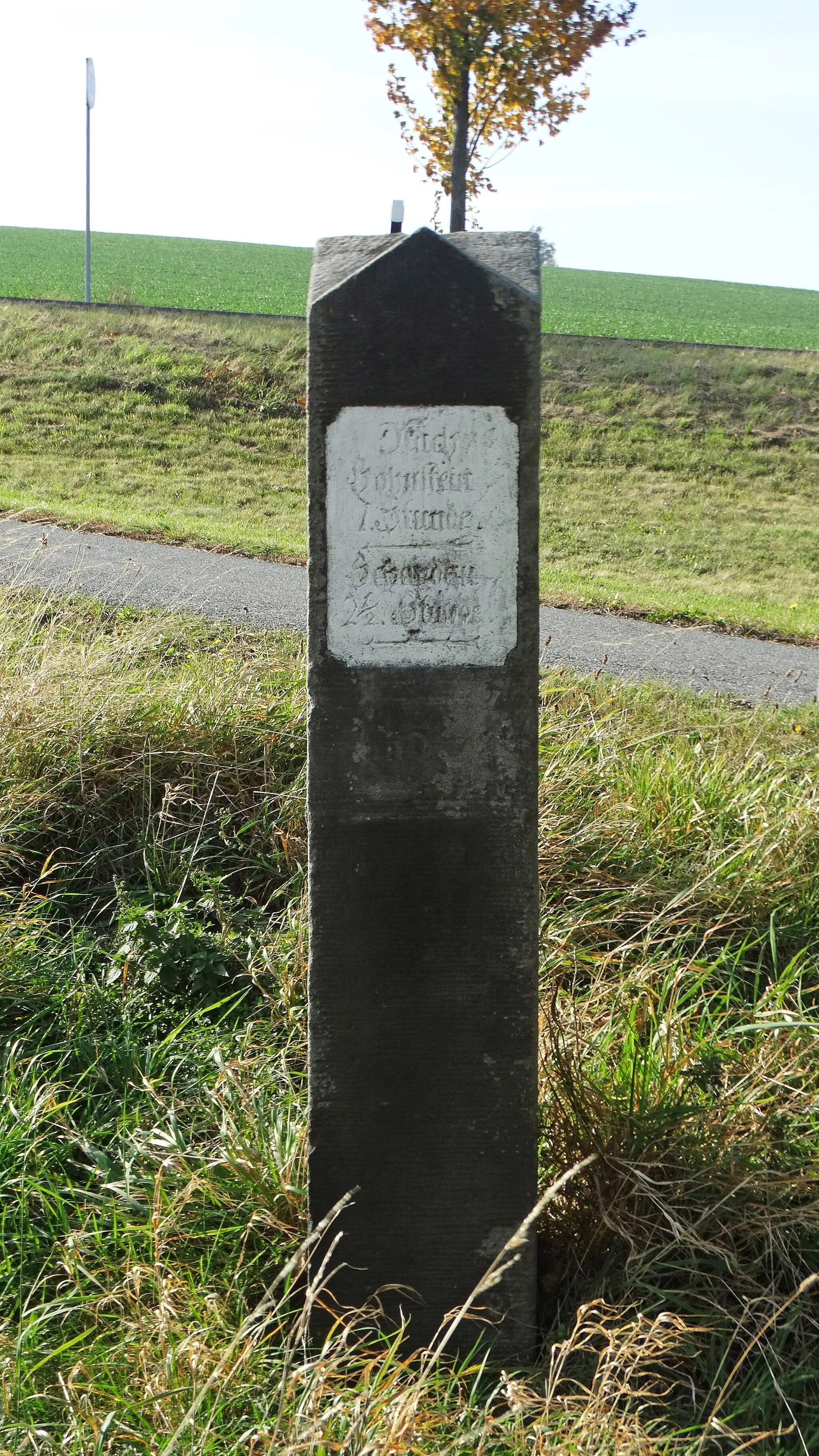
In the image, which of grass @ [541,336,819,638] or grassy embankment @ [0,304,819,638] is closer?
grass @ [541,336,819,638]

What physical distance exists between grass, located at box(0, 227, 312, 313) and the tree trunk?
954cm

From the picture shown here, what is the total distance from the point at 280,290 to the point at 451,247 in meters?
34.2

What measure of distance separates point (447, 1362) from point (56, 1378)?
715 mm

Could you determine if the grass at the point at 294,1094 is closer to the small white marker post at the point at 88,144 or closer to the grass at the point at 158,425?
the grass at the point at 158,425

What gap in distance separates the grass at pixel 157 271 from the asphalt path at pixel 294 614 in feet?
44.0

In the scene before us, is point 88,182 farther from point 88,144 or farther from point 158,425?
point 158,425

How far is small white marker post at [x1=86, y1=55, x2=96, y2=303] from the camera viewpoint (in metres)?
20.8

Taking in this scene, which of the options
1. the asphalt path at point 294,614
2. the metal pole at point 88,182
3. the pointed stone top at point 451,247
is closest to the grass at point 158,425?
the asphalt path at point 294,614

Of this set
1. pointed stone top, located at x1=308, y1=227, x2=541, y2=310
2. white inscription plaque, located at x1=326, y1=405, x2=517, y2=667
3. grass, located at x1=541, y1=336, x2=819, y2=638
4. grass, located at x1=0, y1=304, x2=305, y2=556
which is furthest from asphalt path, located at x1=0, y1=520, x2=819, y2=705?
white inscription plaque, located at x1=326, y1=405, x2=517, y2=667

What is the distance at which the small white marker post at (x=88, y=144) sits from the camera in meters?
20.8

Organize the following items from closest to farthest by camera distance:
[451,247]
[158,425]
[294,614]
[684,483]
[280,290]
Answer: [451,247]
[294,614]
[684,483]
[158,425]
[280,290]

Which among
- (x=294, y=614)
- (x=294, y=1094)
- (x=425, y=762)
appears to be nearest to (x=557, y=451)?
(x=294, y=614)

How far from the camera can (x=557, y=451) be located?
15.4 m

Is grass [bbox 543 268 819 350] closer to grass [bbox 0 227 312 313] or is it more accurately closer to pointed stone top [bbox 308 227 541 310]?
grass [bbox 0 227 312 313]
